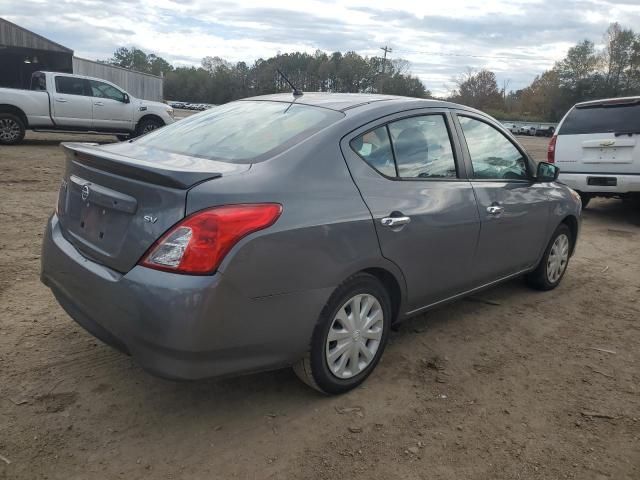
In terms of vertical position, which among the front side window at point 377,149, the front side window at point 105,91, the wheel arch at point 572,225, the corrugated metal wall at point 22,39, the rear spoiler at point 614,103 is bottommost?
the wheel arch at point 572,225

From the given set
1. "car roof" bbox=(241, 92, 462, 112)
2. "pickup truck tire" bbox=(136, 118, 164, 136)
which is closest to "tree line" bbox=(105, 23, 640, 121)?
"pickup truck tire" bbox=(136, 118, 164, 136)

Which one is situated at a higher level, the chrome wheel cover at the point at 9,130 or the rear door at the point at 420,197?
the rear door at the point at 420,197

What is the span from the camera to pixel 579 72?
8100 centimetres

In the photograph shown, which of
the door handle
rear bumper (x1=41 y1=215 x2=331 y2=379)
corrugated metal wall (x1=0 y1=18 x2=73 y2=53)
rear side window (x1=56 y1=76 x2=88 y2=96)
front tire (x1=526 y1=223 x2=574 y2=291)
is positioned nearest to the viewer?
rear bumper (x1=41 y1=215 x2=331 y2=379)

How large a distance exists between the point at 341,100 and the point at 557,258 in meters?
2.69

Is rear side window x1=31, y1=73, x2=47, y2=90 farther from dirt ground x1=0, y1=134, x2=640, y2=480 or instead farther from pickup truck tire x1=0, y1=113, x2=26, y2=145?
dirt ground x1=0, y1=134, x2=640, y2=480


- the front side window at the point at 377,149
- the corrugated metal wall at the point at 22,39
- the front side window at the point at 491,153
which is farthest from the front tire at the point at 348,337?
the corrugated metal wall at the point at 22,39

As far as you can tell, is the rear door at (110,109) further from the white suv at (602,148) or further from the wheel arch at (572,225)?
the wheel arch at (572,225)

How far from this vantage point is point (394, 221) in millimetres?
3020

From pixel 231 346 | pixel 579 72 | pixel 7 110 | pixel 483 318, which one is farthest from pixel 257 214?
pixel 579 72

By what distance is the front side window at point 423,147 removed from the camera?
3.26 meters

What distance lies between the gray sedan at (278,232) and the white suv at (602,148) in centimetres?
479

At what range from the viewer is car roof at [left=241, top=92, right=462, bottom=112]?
3314mm

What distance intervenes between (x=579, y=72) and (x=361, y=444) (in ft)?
299
